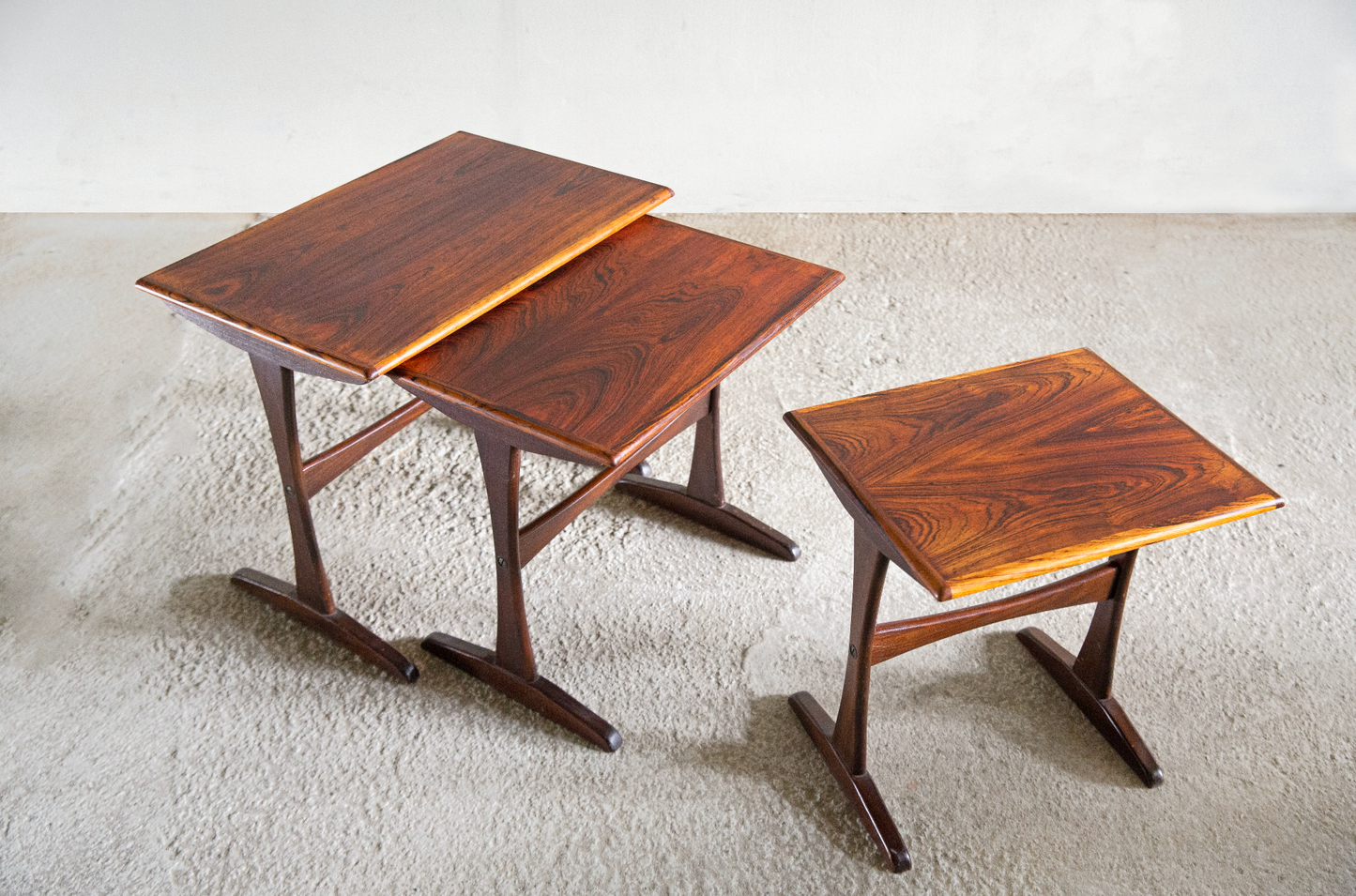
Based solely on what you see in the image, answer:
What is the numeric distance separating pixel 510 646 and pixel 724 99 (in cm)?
217

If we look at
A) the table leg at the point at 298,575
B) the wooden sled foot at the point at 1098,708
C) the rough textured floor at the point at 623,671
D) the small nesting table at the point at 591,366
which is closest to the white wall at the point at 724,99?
the rough textured floor at the point at 623,671

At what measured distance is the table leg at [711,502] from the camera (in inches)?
91.8

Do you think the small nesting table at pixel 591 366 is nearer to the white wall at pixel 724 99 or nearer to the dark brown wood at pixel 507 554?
the dark brown wood at pixel 507 554

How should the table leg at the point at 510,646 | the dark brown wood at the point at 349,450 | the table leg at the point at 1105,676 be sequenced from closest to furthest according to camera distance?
the table leg at the point at 510,646 → the table leg at the point at 1105,676 → the dark brown wood at the point at 349,450

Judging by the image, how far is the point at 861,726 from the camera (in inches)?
71.2

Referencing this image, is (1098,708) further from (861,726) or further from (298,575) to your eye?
(298,575)

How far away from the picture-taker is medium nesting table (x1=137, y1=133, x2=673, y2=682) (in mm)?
1688

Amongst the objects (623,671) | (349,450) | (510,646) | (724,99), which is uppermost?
(724,99)

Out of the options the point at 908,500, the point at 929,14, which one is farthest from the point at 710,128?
the point at 908,500

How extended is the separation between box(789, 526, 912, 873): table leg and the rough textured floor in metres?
0.04

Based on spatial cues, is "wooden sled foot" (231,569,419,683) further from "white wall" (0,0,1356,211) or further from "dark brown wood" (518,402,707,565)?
"white wall" (0,0,1356,211)

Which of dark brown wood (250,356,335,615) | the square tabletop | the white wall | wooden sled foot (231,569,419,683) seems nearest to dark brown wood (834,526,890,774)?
the square tabletop

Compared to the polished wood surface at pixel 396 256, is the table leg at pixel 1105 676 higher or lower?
lower

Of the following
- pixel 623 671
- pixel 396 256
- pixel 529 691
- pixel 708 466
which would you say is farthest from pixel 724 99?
pixel 529 691
